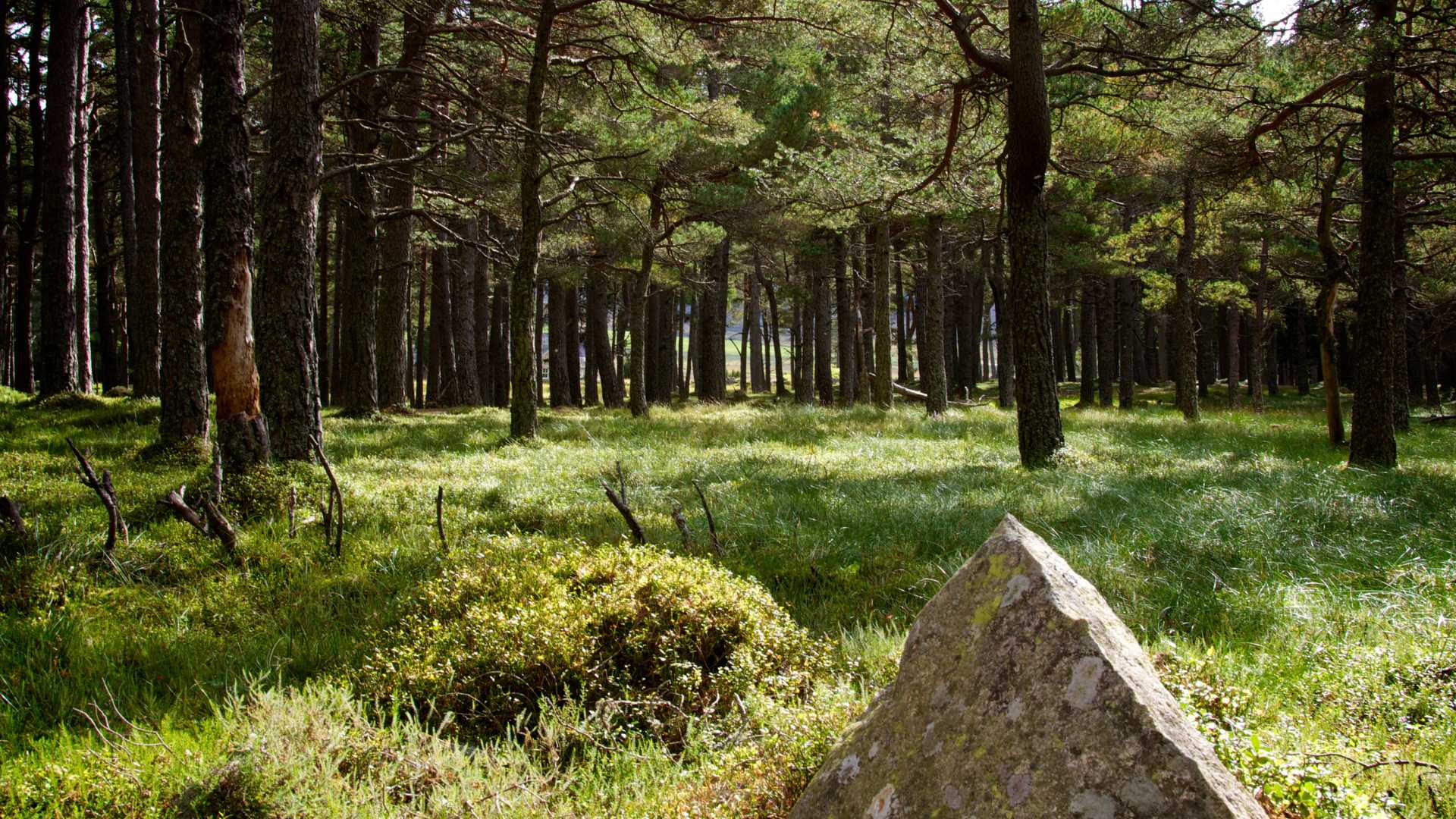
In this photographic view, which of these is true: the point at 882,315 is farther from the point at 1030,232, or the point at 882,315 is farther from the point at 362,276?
the point at 362,276

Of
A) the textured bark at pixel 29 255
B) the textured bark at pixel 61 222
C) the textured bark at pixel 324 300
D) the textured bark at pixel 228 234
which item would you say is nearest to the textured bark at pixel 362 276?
the textured bark at pixel 324 300

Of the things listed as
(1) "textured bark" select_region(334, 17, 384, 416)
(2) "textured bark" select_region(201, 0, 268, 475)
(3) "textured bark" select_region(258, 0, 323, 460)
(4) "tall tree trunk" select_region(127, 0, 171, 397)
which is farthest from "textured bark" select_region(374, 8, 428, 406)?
(2) "textured bark" select_region(201, 0, 268, 475)

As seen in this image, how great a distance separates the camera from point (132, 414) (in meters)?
10.5

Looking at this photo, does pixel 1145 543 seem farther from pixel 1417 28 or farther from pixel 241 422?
pixel 1417 28

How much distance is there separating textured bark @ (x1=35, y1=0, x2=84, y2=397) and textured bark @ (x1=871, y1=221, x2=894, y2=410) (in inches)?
605

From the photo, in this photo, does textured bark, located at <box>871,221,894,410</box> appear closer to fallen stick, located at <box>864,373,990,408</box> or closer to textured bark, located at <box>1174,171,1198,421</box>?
fallen stick, located at <box>864,373,990,408</box>

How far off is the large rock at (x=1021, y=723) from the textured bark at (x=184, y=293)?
8.51m

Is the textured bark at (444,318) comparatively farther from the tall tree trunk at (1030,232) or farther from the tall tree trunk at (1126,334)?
the tall tree trunk at (1126,334)

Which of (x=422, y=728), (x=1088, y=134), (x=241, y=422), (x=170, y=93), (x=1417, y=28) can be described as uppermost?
(x=1417, y=28)

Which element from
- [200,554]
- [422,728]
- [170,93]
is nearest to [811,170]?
[170,93]

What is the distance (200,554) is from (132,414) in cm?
727

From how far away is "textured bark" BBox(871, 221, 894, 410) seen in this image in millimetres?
17328

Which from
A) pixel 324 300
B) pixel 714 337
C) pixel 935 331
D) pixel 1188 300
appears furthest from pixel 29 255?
pixel 1188 300

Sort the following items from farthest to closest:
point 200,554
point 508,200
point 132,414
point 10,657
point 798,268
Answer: point 798,268, point 508,200, point 132,414, point 200,554, point 10,657
